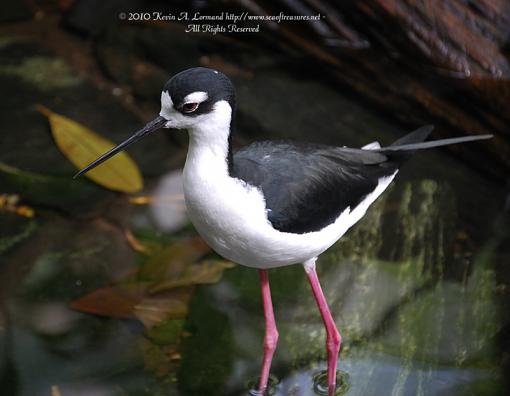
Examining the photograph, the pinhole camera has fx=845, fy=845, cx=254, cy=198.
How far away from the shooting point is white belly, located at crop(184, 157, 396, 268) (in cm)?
254

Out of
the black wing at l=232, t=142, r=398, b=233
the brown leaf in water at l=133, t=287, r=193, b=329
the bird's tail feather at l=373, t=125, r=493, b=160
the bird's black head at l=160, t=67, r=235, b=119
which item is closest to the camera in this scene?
the bird's black head at l=160, t=67, r=235, b=119

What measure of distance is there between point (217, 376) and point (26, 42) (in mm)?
2766

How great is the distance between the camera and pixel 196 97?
248 centimetres

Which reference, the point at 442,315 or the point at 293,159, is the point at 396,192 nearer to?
the point at 442,315

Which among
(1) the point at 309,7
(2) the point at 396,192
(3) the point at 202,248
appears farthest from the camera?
(1) the point at 309,7

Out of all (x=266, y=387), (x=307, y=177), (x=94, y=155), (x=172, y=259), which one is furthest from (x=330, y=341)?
(x=94, y=155)

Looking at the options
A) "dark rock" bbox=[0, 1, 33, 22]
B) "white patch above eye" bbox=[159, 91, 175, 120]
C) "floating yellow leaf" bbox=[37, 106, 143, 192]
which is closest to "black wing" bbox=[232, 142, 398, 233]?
"white patch above eye" bbox=[159, 91, 175, 120]

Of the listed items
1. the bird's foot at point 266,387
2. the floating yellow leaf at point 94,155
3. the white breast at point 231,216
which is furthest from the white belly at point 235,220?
the floating yellow leaf at point 94,155

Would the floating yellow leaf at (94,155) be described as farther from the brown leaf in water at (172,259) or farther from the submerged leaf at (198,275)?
the submerged leaf at (198,275)

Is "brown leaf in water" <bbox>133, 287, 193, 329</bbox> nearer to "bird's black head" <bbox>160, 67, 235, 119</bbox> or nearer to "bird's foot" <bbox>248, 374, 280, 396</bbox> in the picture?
"bird's foot" <bbox>248, 374, 280, 396</bbox>

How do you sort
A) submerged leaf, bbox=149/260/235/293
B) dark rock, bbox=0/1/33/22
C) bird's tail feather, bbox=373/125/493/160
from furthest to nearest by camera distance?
dark rock, bbox=0/1/33/22 → submerged leaf, bbox=149/260/235/293 → bird's tail feather, bbox=373/125/493/160

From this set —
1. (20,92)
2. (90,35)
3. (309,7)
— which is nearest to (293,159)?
(309,7)

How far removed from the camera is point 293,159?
2854mm

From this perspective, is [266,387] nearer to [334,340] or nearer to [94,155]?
[334,340]
